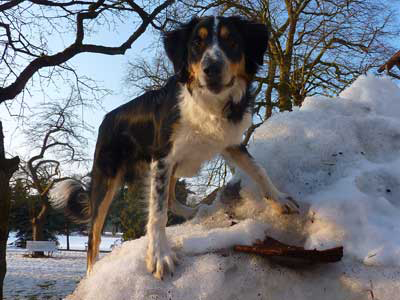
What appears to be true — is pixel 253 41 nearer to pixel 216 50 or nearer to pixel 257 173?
pixel 216 50

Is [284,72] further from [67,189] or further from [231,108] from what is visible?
[231,108]

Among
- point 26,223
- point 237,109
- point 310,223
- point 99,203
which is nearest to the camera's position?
point 310,223

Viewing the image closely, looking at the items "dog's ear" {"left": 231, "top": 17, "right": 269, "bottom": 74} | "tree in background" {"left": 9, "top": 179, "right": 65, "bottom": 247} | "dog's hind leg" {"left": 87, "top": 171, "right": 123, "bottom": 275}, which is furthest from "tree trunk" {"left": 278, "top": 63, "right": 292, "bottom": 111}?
"tree in background" {"left": 9, "top": 179, "right": 65, "bottom": 247}

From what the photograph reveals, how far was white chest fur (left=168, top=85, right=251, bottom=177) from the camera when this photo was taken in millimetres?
2461

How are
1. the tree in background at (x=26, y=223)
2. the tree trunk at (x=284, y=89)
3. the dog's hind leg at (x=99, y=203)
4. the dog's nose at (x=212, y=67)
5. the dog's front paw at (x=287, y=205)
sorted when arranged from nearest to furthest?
1. the dog's front paw at (x=287, y=205)
2. the dog's nose at (x=212, y=67)
3. the dog's hind leg at (x=99, y=203)
4. the tree trunk at (x=284, y=89)
5. the tree in background at (x=26, y=223)

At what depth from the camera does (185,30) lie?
2855 mm

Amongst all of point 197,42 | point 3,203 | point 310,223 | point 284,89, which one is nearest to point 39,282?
point 3,203

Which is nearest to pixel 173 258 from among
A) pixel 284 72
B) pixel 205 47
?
pixel 205 47

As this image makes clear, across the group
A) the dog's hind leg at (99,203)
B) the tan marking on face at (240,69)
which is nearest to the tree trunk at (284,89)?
the dog's hind leg at (99,203)

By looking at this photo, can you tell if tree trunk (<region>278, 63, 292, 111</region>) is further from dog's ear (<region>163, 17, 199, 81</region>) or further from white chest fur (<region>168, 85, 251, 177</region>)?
white chest fur (<region>168, 85, 251, 177</region>)

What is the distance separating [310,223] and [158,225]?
82 centimetres

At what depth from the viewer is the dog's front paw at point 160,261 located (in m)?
1.62

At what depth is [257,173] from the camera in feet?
7.54

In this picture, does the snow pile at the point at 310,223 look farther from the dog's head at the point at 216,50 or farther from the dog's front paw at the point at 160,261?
the dog's head at the point at 216,50
